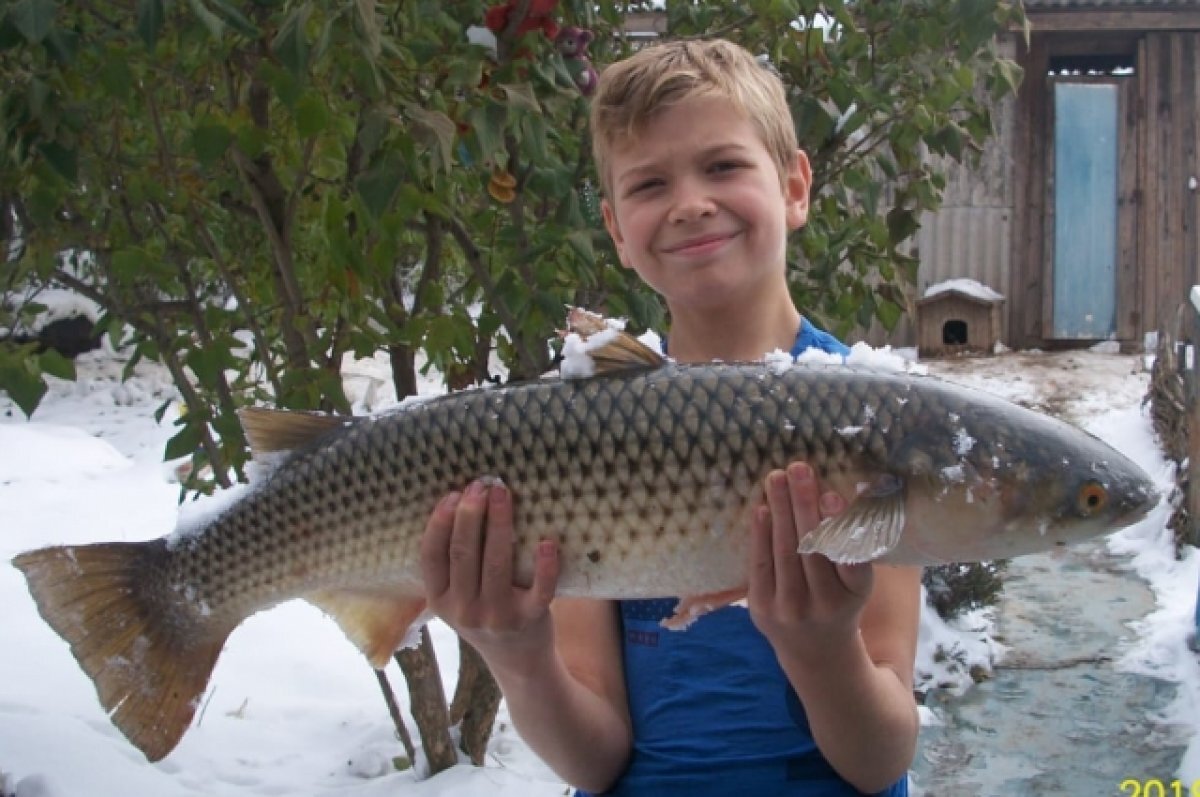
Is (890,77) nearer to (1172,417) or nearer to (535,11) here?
(535,11)

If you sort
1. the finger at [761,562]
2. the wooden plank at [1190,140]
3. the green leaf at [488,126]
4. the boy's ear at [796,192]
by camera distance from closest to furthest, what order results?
the finger at [761,562] → the boy's ear at [796,192] → the green leaf at [488,126] → the wooden plank at [1190,140]

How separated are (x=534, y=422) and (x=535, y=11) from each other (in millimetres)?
1278

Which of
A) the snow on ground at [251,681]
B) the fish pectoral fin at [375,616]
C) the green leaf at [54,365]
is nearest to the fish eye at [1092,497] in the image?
the fish pectoral fin at [375,616]

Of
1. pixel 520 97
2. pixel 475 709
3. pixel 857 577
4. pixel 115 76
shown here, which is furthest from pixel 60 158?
pixel 475 709

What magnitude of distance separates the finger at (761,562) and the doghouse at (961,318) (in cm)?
1072

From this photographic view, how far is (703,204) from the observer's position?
2076 millimetres

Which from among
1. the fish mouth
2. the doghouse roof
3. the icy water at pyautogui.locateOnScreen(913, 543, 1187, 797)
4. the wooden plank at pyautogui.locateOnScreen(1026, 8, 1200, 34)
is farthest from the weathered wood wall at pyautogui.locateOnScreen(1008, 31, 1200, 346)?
the fish mouth

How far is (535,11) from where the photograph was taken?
2.71 metres

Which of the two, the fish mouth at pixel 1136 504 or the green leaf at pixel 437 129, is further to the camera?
the green leaf at pixel 437 129

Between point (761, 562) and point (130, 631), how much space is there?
112 centimetres

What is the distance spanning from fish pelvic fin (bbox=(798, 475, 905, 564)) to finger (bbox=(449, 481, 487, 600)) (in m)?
0.49

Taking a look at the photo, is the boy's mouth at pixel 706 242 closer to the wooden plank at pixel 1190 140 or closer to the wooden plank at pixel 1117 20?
the wooden plank at pixel 1117 20

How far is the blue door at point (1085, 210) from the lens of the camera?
39.1ft

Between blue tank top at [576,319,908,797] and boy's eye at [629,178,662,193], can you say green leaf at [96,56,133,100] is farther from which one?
blue tank top at [576,319,908,797]
